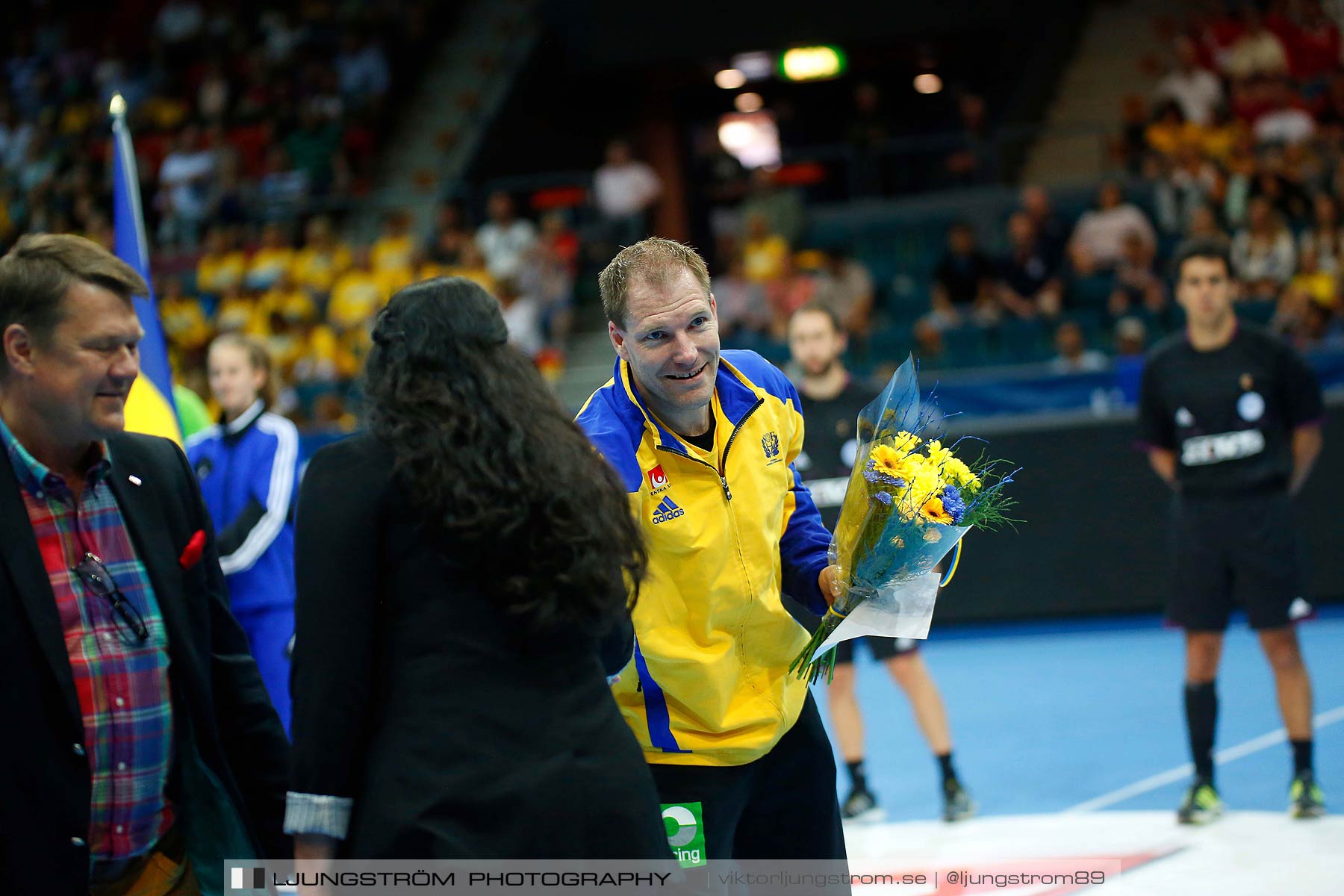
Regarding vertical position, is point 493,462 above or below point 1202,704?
above

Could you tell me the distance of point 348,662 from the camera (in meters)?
2.25

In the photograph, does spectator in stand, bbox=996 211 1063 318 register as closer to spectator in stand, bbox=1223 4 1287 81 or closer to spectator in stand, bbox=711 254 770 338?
spectator in stand, bbox=711 254 770 338

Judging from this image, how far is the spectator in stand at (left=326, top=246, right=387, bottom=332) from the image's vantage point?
14805 mm

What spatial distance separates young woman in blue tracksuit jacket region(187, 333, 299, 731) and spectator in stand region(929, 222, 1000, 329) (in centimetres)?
817

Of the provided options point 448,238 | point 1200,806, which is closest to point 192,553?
point 1200,806

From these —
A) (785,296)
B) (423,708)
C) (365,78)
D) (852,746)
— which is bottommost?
(852,746)

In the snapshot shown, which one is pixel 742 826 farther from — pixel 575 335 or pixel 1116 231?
pixel 575 335

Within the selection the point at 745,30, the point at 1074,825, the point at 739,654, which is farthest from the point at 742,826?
the point at 745,30

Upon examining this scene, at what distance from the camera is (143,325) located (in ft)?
18.1

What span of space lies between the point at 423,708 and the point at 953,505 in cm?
140

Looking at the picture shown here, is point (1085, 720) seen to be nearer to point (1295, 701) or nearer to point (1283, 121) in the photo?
point (1295, 701)

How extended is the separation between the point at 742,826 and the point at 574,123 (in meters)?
16.2

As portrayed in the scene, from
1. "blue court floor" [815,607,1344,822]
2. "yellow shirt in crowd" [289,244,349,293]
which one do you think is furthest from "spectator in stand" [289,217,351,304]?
"blue court floor" [815,607,1344,822]

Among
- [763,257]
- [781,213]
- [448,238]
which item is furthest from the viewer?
[448,238]
